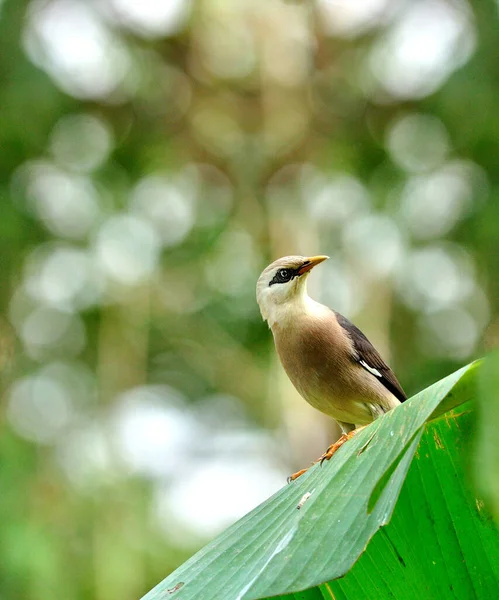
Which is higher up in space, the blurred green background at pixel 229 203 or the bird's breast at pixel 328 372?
the blurred green background at pixel 229 203

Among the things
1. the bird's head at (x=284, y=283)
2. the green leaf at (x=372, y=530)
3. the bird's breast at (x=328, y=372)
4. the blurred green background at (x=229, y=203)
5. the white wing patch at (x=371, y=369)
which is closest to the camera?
the green leaf at (x=372, y=530)

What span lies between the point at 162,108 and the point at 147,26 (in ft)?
3.76

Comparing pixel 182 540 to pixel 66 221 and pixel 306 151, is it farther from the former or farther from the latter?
pixel 306 151

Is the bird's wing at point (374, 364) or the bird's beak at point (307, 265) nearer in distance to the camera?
the bird's wing at point (374, 364)

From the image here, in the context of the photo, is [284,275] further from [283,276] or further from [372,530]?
[372,530]

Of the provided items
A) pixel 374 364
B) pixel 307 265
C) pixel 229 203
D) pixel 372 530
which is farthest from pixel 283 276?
pixel 229 203

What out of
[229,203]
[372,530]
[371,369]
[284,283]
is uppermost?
[229,203]

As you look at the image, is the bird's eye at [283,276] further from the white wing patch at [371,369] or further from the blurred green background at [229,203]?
the blurred green background at [229,203]

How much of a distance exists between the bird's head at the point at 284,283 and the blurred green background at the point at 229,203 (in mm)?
5323

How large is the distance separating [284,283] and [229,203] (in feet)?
26.2

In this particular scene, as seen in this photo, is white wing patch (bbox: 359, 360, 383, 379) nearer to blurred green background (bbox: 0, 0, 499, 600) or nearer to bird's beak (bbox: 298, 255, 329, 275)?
bird's beak (bbox: 298, 255, 329, 275)

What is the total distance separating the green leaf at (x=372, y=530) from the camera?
1505mm

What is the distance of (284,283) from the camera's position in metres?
4.35

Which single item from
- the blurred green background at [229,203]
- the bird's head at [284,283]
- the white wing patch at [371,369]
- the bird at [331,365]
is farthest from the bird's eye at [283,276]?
the blurred green background at [229,203]
